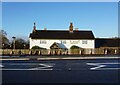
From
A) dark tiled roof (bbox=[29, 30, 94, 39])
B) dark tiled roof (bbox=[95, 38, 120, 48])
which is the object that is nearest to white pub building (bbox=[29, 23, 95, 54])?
dark tiled roof (bbox=[29, 30, 94, 39])

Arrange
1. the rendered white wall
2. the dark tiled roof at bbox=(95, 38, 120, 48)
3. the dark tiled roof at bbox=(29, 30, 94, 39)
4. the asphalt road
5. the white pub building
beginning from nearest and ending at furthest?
the asphalt road
the white pub building
the rendered white wall
the dark tiled roof at bbox=(29, 30, 94, 39)
the dark tiled roof at bbox=(95, 38, 120, 48)

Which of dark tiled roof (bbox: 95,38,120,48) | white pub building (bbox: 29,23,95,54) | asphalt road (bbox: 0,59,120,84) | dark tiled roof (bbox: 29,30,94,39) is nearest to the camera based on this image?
asphalt road (bbox: 0,59,120,84)

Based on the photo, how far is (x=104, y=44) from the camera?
68938mm

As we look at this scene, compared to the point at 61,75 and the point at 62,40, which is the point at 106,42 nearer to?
the point at 62,40

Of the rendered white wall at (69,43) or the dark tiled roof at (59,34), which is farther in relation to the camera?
the dark tiled roof at (59,34)

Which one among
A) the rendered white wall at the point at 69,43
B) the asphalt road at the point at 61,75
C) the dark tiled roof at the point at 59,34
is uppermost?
the dark tiled roof at the point at 59,34

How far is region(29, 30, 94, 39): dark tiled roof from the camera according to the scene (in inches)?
2621

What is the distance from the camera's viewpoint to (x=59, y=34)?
224 ft

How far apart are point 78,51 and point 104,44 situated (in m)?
14.8

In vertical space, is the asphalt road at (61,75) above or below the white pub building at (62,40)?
below

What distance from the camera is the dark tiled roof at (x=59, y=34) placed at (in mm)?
66562

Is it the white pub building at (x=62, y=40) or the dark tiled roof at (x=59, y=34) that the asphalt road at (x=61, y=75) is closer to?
the white pub building at (x=62, y=40)

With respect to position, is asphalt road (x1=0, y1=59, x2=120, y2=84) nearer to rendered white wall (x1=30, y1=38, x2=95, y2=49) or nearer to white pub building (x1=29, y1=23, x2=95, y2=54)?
white pub building (x1=29, y1=23, x2=95, y2=54)

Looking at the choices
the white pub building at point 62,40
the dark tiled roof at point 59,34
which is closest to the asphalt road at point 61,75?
the white pub building at point 62,40
